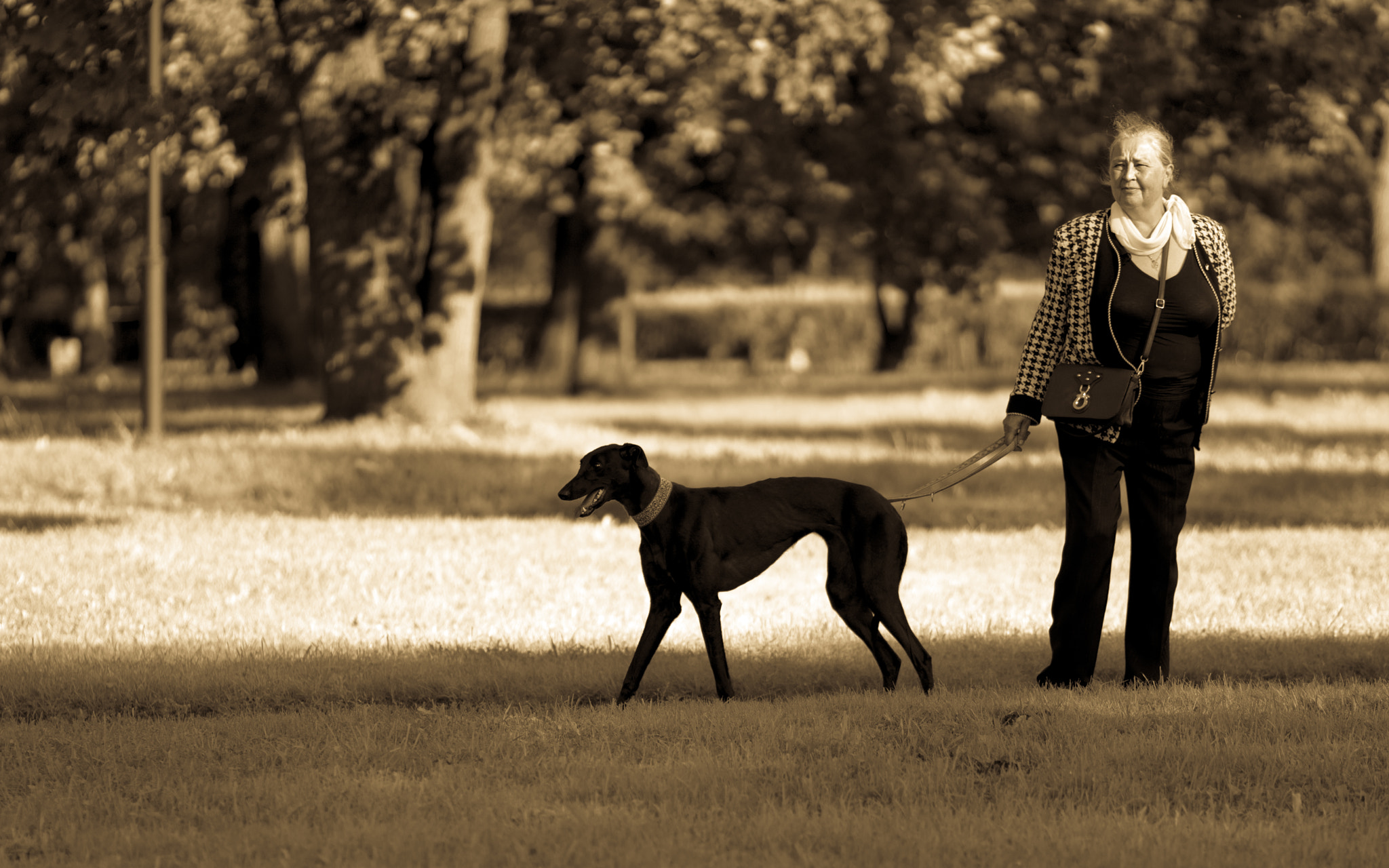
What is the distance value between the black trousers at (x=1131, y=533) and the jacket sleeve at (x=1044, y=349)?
0.54 feet

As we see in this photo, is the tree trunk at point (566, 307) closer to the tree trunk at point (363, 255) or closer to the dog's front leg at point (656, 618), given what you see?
the tree trunk at point (363, 255)

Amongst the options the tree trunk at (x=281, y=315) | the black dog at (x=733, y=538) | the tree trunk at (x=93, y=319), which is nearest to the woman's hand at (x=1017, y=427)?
the black dog at (x=733, y=538)

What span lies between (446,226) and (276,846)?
12.0 m

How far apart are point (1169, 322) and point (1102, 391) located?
386 millimetres

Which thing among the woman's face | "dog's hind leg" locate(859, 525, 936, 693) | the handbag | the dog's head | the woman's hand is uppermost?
the woman's face

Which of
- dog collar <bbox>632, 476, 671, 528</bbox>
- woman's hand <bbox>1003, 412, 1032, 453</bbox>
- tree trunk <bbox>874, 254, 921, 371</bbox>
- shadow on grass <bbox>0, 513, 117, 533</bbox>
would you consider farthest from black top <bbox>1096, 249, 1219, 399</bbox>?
tree trunk <bbox>874, 254, 921, 371</bbox>

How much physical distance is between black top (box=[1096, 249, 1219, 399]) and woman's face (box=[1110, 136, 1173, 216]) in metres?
0.20

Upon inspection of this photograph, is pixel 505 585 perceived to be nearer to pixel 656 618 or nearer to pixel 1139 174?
pixel 656 618

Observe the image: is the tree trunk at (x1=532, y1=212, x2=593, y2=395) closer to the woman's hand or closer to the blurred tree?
the blurred tree

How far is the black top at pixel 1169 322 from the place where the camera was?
5.80 metres

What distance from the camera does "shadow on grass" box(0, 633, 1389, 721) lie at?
6020 millimetres

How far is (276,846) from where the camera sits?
4.16m

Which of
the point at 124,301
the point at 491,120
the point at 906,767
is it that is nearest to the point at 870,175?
the point at 491,120

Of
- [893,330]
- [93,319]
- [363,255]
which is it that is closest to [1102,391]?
[363,255]
